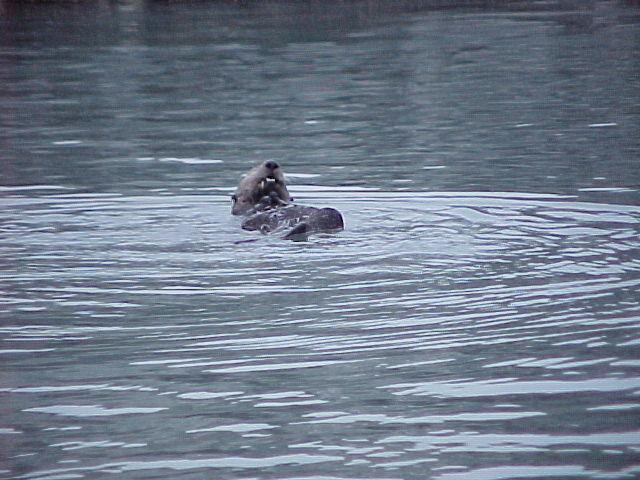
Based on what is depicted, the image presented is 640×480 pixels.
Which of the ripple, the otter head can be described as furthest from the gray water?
the otter head

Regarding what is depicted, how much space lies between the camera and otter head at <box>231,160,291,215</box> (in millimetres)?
9039

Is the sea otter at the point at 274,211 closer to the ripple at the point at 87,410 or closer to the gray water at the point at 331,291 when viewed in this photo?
the gray water at the point at 331,291

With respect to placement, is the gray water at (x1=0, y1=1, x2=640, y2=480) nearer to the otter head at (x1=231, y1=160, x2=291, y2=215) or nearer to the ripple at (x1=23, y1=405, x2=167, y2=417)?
the ripple at (x1=23, y1=405, x2=167, y2=417)

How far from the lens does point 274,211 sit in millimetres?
8438

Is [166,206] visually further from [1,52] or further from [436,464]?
[1,52]

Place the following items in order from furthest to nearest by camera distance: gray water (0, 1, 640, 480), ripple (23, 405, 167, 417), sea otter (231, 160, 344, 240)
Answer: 1. sea otter (231, 160, 344, 240)
2. ripple (23, 405, 167, 417)
3. gray water (0, 1, 640, 480)

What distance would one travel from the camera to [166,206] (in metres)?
9.57

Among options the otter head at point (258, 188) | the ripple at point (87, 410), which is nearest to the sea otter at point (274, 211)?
the otter head at point (258, 188)

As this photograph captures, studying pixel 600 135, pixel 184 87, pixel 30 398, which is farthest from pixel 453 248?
pixel 184 87

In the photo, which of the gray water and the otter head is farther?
the otter head

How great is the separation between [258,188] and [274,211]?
Answer: 2.28 ft

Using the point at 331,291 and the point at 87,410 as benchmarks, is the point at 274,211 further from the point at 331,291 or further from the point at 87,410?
the point at 87,410

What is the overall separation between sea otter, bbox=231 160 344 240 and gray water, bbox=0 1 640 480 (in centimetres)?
10

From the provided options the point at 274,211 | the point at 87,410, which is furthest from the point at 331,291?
the point at 87,410
